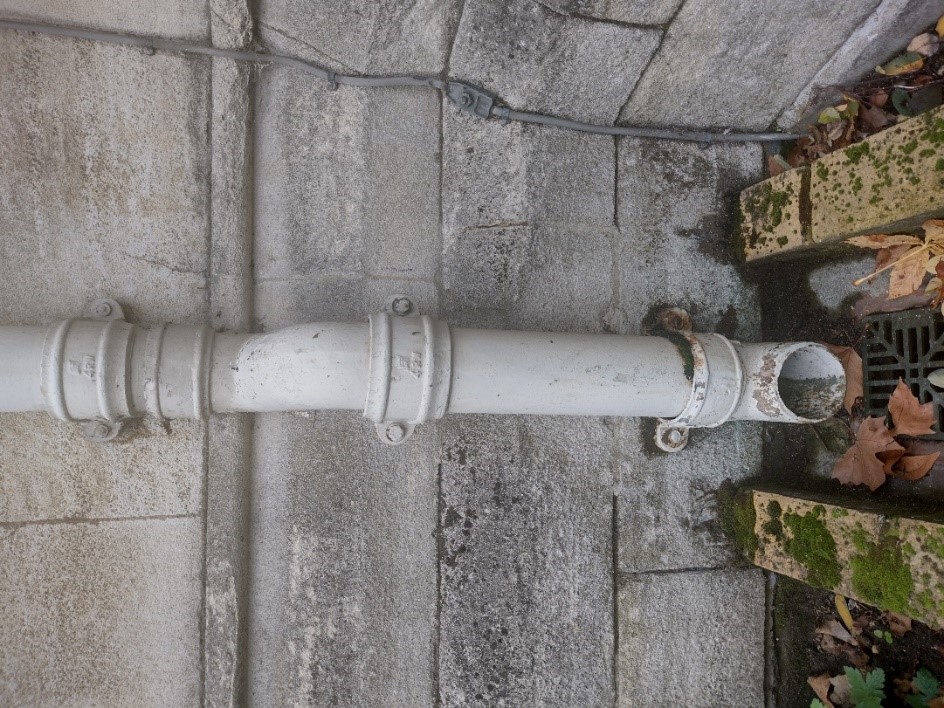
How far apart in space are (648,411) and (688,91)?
137cm

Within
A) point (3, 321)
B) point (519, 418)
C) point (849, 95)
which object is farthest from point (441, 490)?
point (849, 95)

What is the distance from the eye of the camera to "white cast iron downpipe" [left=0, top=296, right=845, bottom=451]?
2.06 meters

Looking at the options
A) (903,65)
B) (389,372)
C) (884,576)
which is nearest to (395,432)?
(389,372)

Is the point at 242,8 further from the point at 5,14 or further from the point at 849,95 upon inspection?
the point at 849,95

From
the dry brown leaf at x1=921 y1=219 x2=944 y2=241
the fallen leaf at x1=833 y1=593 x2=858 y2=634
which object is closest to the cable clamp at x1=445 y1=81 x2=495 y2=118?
the dry brown leaf at x1=921 y1=219 x2=944 y2=241

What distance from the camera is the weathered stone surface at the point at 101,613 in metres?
2.33

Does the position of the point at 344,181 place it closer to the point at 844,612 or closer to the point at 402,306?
the point at 402,306

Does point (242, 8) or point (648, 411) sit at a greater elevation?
point (242, 8)

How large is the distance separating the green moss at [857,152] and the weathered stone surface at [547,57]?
838 mm

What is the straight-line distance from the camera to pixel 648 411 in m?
2.38

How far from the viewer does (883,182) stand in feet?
7.26

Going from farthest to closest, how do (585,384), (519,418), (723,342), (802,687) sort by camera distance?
(802,687) < (519,418) < (723,342) < (585,384)

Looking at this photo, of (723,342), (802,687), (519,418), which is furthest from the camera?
(802,687)

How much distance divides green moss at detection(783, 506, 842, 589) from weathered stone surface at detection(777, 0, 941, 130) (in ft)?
5.76
